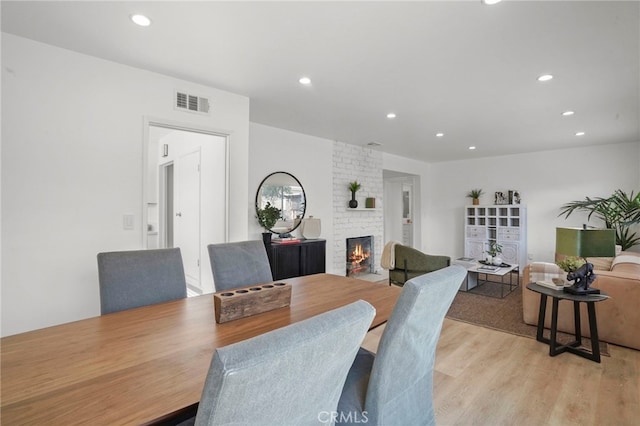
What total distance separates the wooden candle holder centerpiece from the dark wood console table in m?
2.21

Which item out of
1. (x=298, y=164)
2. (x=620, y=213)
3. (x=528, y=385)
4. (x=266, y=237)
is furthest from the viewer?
(x=620, y=213)

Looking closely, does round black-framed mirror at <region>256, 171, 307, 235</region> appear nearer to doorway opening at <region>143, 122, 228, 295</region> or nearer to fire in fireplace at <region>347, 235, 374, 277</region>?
doorway opening at <region>143, 122, 228, 295</region>

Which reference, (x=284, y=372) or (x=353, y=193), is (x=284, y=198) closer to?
(x=353, y=193)

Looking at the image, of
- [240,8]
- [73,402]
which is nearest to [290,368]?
Answer: [73,402]

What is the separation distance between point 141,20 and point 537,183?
6.96 meters

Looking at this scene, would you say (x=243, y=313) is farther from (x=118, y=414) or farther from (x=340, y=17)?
(x=340, y=17)

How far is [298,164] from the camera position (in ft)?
15.3

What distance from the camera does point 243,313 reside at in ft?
4.80

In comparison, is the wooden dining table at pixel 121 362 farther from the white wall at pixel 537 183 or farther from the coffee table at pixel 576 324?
the white wall at pixel 537 183

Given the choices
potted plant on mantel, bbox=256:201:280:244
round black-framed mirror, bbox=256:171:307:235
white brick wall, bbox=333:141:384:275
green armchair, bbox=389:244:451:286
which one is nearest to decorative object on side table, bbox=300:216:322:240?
round black-framed mirror, bbox=256:171:307:235

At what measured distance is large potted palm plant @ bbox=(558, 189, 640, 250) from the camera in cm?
473

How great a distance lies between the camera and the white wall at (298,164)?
4.13 meters

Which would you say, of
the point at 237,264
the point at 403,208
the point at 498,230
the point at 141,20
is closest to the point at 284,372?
the point at 237,264

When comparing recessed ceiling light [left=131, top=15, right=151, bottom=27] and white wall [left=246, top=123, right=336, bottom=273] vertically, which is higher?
recessed ceiling light [left=131, top=15, right=151, bottom=27]
